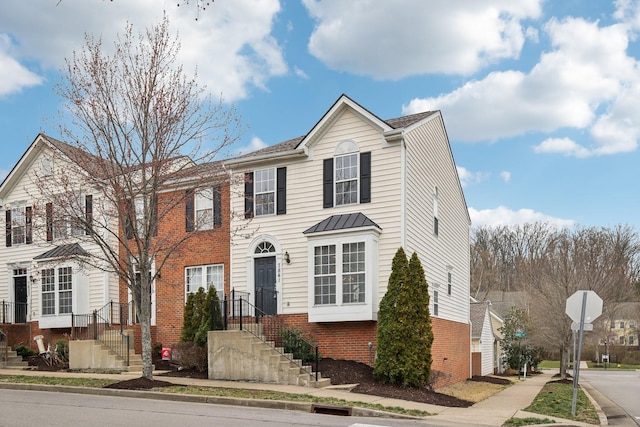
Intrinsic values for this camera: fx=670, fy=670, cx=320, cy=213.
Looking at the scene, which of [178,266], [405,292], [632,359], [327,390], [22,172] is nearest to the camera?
[327,390]

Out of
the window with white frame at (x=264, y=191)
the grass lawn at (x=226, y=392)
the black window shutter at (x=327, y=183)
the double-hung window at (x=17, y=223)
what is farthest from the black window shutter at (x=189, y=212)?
the double-hung window at (x=17, y=223)

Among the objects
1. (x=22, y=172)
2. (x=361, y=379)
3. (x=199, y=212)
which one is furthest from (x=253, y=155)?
(x=22, y=172)

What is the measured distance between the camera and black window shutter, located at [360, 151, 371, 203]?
810 inches

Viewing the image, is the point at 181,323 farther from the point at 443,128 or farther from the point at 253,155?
the point at 443,128

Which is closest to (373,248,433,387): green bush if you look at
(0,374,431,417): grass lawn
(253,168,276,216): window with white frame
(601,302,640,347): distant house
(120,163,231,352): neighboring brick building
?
(0,374,431,417): grass lawn

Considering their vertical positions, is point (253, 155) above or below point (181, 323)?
above

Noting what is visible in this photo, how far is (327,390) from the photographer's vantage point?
54.9ft

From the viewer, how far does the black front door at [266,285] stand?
2175 cm

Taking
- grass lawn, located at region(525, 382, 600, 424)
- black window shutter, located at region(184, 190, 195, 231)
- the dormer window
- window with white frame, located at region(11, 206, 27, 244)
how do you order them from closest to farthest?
1. grass lawn, located at region(525, 382, 600, 424)
2. the dormer window
3. black window shutter, located at region(184, 190, 195, 231)
4. window with white frame, located at region(11, 206, 27, 244)

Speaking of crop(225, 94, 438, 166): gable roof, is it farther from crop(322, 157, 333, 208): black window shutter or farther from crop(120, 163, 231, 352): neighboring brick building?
crop(120, 163, 231, 352): neighboring brick building

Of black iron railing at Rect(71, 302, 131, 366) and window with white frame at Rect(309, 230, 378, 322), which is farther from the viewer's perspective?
black iron railing at Rect(71, 302, 131, 366)

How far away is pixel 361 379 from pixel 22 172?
17459 millimetres

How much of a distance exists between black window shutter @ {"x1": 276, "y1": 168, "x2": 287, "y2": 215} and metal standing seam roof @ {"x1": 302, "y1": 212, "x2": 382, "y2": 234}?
1.53 m

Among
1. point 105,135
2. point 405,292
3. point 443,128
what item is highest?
point 443,128
